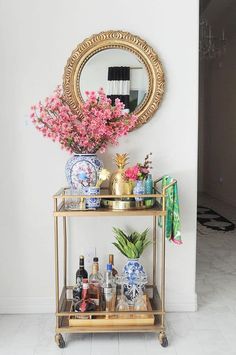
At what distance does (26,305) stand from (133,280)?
738 millimetres

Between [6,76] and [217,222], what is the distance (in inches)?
142

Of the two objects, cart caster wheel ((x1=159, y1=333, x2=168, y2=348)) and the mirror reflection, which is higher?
the mirror reflection

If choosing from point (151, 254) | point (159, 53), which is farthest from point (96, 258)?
point (159, 53)

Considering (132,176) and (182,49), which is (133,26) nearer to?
(182,49)

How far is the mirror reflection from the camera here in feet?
7.55

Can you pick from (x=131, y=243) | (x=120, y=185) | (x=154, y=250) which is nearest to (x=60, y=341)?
(x=131, y=243)

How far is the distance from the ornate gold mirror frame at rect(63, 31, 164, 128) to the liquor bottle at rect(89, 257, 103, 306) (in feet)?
2.97

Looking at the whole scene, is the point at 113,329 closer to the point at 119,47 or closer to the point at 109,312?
Answer: the point at 109,312

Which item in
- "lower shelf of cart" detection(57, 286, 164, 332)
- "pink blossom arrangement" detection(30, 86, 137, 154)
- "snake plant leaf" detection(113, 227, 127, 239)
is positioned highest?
"pink blossom arrangement" detection(30, 86, 137, 154)

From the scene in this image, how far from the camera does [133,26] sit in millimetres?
2314

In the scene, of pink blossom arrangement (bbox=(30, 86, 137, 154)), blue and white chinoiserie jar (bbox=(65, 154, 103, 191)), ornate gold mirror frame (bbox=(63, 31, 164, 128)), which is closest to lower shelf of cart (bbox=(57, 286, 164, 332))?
blue and white chinoiserie jar (bbox=(65, 154, 103, 191))

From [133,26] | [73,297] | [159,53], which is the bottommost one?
[73,297]

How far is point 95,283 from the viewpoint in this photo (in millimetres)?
2250

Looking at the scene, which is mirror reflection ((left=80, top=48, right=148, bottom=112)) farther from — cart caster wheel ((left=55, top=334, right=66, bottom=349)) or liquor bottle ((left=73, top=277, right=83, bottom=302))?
cart caster wheel ((left=55, top=334, right=66, bottom=349))
